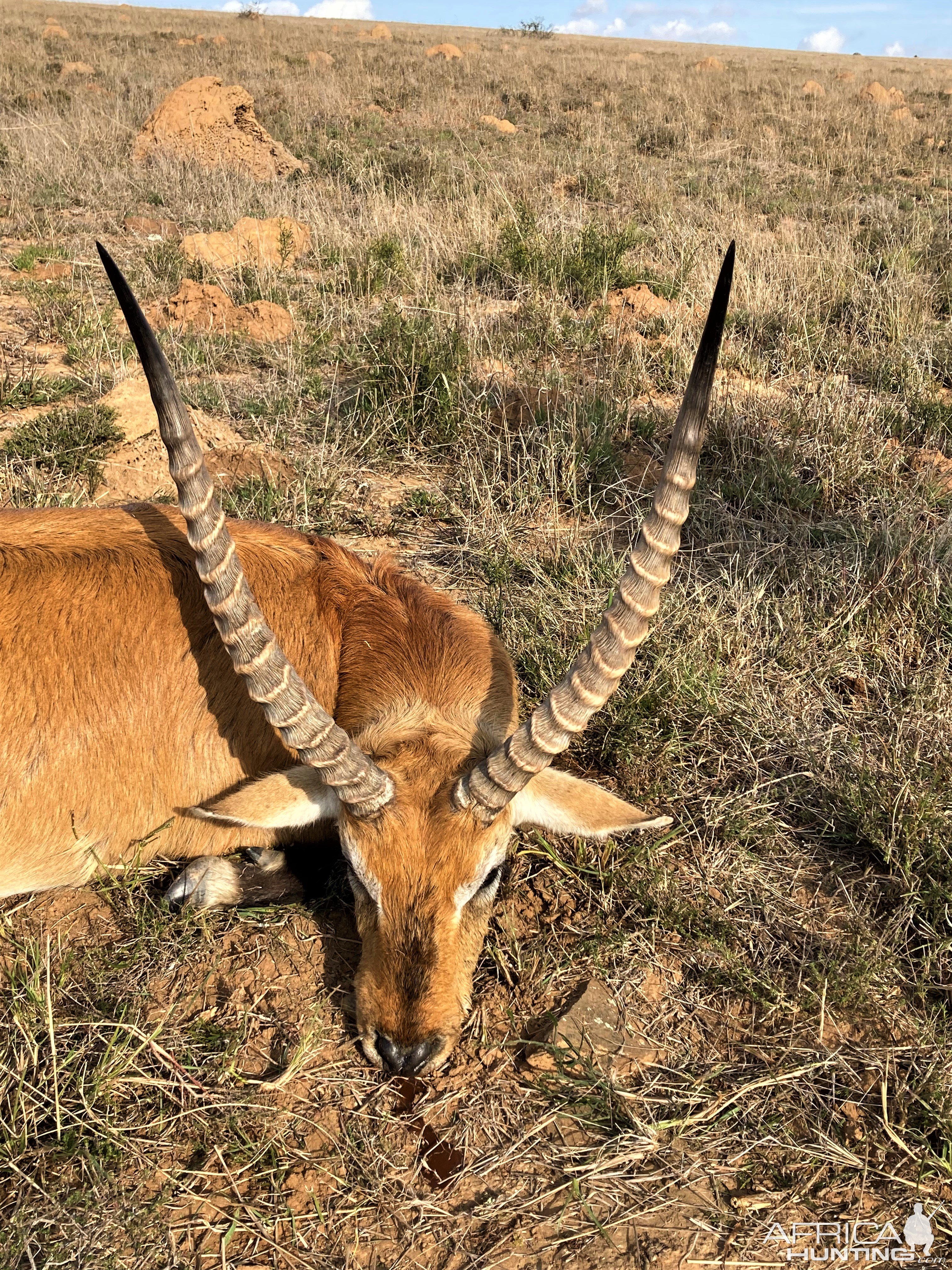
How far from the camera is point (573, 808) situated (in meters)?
3.11

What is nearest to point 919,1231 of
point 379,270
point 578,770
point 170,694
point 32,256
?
point 578,770

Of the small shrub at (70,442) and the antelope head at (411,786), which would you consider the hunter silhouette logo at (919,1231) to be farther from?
the small shrub at (70,442)

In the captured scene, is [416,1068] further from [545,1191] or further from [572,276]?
[572,276]

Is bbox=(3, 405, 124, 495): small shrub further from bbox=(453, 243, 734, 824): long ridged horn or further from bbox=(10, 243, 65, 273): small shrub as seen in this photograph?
bbox=(10, 243, 65, 273): small shrub

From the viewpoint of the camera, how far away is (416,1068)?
2.65m

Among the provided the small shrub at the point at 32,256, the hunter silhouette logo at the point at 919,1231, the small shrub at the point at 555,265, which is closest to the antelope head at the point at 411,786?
the hunter silhouette logo at the point at 919,1231

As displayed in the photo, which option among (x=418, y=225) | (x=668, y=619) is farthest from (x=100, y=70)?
(x=668, y=619)

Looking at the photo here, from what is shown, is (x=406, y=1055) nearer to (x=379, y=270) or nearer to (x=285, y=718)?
(x=285, y=718)

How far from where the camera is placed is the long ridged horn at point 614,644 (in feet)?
7.83

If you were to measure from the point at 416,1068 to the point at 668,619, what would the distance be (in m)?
2.91

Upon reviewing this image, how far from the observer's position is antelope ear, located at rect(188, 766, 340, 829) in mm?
3006

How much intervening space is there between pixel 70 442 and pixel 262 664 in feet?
13.9

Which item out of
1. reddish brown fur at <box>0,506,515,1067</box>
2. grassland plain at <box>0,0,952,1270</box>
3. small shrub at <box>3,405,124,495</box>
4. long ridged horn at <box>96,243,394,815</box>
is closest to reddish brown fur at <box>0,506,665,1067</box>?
reddish brown fur at <box>0,506,515,1067</box>

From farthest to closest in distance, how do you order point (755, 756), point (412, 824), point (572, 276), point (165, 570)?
1. point (572, 276)
2. point (755, 756)
3. point (165, 570)
4. point (412, 824)
